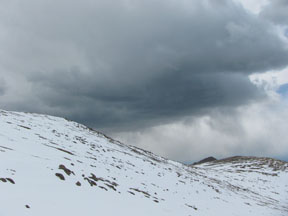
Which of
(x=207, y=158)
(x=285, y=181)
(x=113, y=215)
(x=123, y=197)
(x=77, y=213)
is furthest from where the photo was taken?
(x=207, y=158)

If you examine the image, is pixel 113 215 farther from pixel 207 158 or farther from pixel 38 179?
pixel 207 158

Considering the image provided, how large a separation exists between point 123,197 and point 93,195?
249 cm

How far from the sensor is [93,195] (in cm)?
1287

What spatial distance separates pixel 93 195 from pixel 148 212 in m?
3.29

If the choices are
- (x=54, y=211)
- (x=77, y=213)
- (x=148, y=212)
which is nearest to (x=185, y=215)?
(x=148, y=212)

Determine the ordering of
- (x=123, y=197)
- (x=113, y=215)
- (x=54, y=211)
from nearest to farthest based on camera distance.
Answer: (x=54, y=211) → (x=113, y=215) → (x=123, y=197)

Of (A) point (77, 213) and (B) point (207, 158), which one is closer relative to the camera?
(A) point (77, 213)

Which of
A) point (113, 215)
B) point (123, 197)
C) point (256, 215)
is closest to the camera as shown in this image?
point (113, 215)

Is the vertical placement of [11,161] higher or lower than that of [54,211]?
higher

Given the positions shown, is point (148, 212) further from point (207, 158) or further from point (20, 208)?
point (207, 158)

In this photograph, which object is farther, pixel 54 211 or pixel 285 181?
pixel 285 181

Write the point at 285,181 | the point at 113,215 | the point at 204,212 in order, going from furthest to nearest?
the point at 285,181 < the point at 204,212 < the point at 113,215

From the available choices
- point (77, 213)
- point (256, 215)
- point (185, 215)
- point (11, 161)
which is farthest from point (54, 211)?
point (256, 215)

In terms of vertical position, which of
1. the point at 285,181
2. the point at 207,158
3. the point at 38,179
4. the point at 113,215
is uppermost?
the point at 207,158
